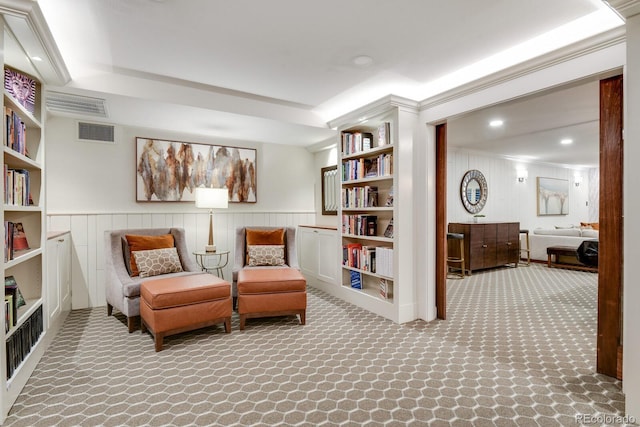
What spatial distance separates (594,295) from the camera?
4.28 meters

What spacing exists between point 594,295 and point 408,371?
11.7 feet

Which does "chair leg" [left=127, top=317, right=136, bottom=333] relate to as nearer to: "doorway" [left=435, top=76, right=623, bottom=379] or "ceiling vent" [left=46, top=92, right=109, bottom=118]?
"ceiling vent" [left=46, top=92, right=109, bottom=118]

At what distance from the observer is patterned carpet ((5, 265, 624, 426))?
1.80 meters

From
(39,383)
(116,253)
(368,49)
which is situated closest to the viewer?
(39,383)

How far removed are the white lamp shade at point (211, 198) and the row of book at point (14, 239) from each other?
166 cm

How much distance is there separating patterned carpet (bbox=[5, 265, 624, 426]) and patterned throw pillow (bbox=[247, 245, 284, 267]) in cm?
70

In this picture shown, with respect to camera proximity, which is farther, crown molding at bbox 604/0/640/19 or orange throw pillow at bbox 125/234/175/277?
orange throw pillow at bbox 125/234/175/277

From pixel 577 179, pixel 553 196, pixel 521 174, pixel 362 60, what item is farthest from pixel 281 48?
pixel 577 179

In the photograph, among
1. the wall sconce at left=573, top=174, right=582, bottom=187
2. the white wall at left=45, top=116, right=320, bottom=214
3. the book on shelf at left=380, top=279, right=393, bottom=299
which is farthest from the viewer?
the wall sconce at left=573, top=174, right=582, bottom=187

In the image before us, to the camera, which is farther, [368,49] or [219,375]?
[368,49]

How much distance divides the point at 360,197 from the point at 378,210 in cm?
31

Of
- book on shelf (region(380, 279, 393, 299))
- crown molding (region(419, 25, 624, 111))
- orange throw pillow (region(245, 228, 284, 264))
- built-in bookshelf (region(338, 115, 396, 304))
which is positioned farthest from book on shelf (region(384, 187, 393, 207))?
orange throw pillow (region(245, 228, 284, 264))

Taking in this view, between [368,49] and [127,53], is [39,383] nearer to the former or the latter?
[127,53]

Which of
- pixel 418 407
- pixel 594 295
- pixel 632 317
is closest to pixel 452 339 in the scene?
pixel 418 407
